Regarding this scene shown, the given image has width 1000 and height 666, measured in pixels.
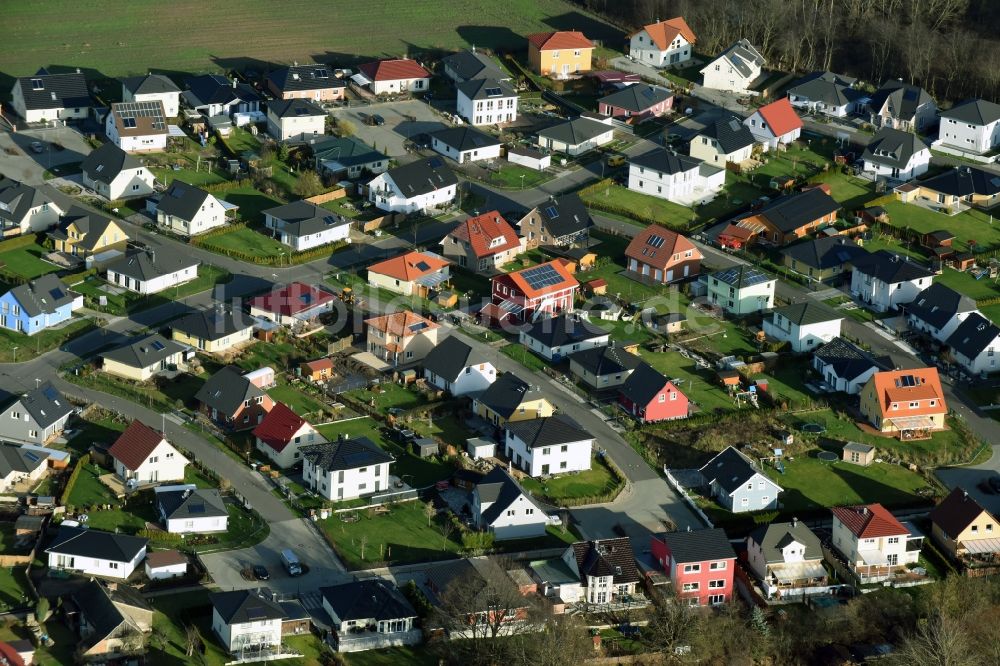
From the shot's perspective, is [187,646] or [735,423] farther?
[735,423]

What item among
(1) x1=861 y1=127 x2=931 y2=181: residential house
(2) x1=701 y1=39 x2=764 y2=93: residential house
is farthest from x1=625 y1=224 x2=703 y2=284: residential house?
(2) x1=701 y1=39 x2=764 y2=93: residential house

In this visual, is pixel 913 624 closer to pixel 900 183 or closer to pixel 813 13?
pixel 900 183

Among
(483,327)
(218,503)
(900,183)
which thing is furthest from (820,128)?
(218,503)

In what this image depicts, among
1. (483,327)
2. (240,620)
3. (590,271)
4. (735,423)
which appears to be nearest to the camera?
(240,620)

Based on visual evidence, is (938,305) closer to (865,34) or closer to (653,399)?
(653,399)

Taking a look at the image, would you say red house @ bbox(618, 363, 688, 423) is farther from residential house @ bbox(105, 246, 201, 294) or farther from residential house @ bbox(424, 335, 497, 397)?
residential house @ bbox(105, 246, 201, 294)

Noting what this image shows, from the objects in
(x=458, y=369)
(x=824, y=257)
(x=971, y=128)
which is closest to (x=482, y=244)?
(x=458, y=369)
